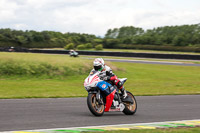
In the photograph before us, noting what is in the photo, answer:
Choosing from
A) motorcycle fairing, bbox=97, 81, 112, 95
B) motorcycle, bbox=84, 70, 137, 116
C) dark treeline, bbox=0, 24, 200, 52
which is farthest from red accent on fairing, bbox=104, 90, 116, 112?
dark treeline, bbox=0, 24, 200, 52

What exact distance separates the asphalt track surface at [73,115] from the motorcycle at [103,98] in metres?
0.22

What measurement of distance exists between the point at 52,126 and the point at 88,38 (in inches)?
2760

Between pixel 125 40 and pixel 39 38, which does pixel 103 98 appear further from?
pixel 125 40

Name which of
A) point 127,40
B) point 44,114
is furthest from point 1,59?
point 127,40

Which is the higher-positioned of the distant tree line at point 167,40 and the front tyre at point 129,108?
the distant tree line at point 167,40

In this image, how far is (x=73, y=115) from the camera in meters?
7.86

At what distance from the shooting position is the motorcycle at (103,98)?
7570mm

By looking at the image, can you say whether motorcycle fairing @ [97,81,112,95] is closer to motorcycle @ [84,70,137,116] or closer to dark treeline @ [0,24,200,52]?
motorcycle @ [84,70,137,116]

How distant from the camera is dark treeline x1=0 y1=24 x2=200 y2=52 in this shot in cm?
5950

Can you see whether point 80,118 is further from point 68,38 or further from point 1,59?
point 68,38

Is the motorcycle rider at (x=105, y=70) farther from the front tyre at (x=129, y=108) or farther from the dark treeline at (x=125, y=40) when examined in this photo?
the dark treeline at (x=125, y=40)

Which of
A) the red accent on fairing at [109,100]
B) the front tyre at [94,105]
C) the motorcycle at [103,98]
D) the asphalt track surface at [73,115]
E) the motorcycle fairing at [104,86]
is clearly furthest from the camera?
the red accent on fairing at [109,100]

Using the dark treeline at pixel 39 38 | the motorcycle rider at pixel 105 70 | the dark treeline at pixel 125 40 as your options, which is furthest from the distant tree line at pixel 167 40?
the motorcycle rider at pixel 105 70

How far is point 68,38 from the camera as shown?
75.8 m
